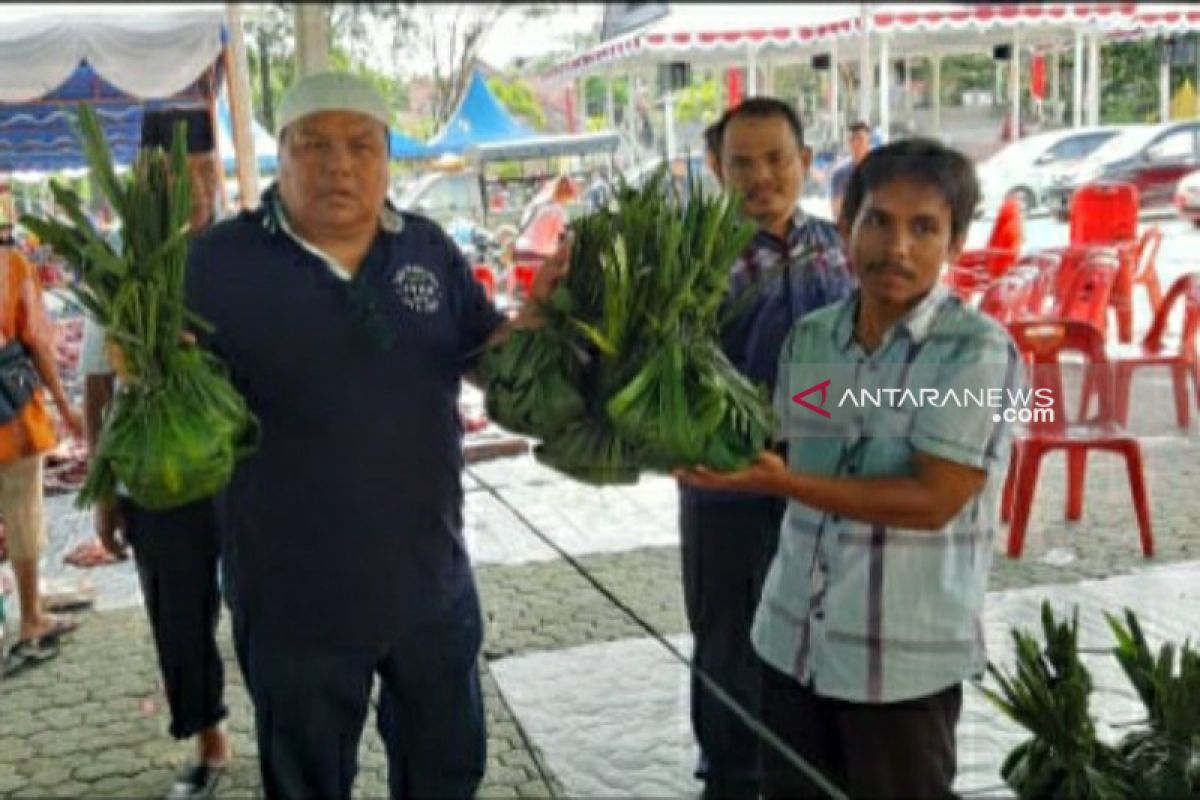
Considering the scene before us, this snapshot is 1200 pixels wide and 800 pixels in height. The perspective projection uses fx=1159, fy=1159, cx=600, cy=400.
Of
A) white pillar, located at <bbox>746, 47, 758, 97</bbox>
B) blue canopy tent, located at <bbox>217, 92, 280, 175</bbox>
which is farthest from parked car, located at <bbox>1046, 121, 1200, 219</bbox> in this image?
blue canopy tent, located at <bbox>217, 92, 280, 175</bbox>

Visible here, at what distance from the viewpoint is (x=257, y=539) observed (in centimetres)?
181

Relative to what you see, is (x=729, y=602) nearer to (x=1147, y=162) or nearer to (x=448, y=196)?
(x=448, y=196)

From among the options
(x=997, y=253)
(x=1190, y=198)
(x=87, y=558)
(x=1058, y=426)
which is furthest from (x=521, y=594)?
(x=997, y=253)

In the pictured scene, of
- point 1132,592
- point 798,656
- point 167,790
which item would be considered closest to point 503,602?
point 167,790

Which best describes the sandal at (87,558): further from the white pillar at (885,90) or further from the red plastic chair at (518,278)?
the white pillar at (885,90)

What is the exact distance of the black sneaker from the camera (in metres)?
2.67

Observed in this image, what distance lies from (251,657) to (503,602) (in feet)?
6.86

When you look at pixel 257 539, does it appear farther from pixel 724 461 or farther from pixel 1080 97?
pixel 1080 97

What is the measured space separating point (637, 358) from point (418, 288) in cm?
42

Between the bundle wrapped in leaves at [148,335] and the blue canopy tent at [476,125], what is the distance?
0.57 m

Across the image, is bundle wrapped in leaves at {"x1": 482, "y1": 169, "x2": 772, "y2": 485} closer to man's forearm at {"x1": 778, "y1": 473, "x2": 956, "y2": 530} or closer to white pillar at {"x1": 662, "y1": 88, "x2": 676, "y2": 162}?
man's forearm at {"x1": 778, "y1": 473, "x2": 956, "y2": 530}

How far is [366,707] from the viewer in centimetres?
189

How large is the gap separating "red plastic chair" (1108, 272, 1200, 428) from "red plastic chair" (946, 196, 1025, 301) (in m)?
1.48

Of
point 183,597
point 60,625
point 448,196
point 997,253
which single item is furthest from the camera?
point 997,253
